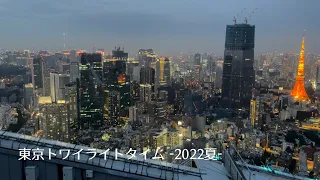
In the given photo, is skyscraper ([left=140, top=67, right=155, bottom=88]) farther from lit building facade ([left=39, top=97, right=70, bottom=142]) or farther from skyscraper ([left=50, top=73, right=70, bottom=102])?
lit building facade ([left=39, top=97, right=70, bottom=142])

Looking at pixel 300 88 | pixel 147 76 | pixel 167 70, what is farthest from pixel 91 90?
pixel 300 88

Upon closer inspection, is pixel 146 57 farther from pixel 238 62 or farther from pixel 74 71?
pixel 74 71

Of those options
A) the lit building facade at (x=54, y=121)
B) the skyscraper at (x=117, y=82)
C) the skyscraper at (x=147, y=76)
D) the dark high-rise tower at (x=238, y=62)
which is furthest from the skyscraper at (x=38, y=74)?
the dark high-rise tower at (x=238, y=62)

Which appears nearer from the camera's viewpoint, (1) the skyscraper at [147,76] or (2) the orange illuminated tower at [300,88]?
A: (2) the orange illuminated tower at [300,88]

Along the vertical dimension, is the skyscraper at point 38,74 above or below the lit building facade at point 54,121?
above

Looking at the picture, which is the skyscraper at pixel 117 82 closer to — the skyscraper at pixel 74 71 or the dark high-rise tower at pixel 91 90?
the dark high-rise tower at pixel 91 90

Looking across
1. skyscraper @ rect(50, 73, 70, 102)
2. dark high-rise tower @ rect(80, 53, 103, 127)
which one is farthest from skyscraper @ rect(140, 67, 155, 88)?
skyscraper @ rect(50, 73, 70, 102)
